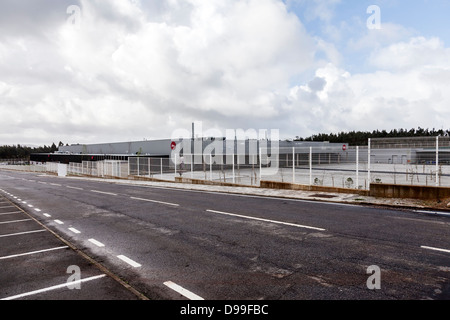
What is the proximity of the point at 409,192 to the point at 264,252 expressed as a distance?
9.72m

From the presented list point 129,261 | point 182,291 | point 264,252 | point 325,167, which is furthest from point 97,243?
point 325,167

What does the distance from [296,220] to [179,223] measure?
3.76 metres

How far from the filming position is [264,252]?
6.18m

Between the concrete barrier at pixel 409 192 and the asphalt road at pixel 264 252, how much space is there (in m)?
2.71

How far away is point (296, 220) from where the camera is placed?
923cm

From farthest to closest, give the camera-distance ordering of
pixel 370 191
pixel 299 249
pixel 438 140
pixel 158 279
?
pixel 370 191 → pixel 438 140 → pixel 299 249 → pixel 158 279

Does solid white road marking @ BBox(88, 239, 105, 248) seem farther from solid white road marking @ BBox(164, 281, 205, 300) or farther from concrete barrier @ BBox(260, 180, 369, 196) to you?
concrete barrier @ BBox(260, 180, 369, 196)

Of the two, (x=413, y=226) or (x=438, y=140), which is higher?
(x=438, y=140)

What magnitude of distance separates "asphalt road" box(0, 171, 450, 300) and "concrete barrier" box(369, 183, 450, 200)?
2.71 meters

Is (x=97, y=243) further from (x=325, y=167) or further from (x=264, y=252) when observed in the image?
(x=325, y=167)

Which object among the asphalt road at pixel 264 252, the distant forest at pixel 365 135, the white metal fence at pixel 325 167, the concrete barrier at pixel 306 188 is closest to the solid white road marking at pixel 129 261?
the asphalt road at pixel 264 252
